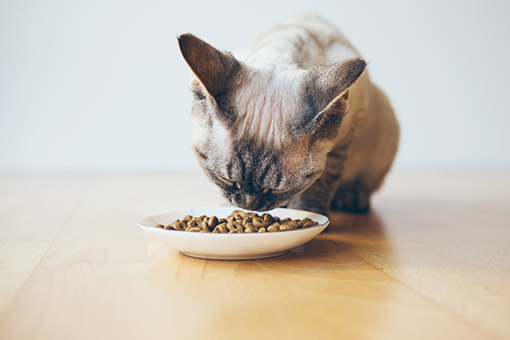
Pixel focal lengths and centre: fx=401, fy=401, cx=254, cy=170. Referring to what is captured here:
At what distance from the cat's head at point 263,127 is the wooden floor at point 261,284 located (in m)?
0.23

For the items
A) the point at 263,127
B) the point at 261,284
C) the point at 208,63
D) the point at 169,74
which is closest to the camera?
the point at 261,284

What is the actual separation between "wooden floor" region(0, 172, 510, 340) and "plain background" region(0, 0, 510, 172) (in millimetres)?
1946

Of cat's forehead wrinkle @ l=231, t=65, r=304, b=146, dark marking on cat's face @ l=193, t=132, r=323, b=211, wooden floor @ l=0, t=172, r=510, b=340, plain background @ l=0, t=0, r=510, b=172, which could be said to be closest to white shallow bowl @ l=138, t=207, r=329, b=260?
wooden floor @ l=0, t=172, r=510, b=340

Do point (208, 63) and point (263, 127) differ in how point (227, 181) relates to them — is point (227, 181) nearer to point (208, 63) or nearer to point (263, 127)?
point (263, 127)

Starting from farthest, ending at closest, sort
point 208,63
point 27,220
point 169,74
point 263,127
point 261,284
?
1. point 169,74
2. point 27,220
3. point 263,127
4. point 208,63
5. point 261,284

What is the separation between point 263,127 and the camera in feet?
3.78

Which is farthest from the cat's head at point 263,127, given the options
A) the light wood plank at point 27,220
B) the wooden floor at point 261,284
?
the light wood plank at point 27,220

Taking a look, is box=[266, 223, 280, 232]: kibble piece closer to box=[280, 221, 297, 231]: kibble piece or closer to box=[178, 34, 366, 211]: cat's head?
box=[280, 221, 297, 231]: kibble piece

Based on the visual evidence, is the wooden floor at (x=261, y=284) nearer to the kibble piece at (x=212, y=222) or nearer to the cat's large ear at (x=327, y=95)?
the kibble piece at (x=212, y=222)

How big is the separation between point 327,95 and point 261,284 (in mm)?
527

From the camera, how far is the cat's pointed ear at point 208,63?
994 mm

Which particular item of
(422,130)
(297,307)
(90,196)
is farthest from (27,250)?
(422,130)

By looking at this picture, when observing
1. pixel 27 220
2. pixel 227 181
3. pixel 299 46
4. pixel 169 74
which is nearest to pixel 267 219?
pixel 227 181

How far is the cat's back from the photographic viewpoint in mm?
1490
